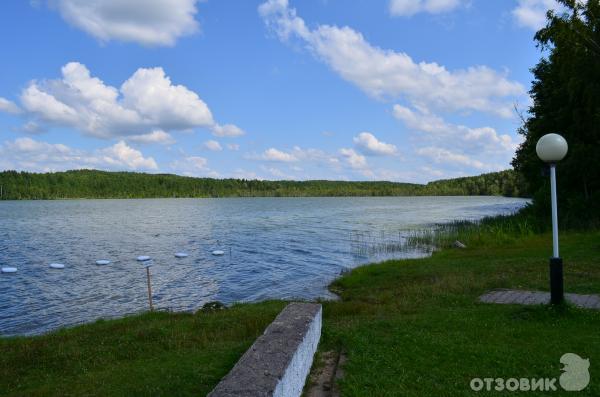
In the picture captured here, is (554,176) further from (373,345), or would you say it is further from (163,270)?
(163,270)

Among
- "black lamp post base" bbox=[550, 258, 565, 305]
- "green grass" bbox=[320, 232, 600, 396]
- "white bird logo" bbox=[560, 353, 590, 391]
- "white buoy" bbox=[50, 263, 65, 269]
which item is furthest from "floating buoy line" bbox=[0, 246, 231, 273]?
"white bird logo" bbox=[560, 353, 590, 391]

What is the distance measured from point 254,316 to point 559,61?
20.5m

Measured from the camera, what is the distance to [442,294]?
40.4 feet

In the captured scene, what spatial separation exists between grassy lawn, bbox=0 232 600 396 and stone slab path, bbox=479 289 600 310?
57cm

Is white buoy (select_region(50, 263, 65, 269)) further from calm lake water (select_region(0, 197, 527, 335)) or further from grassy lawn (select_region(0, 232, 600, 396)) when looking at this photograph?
grassy lawn (select_region(0, 232, 600, 396))

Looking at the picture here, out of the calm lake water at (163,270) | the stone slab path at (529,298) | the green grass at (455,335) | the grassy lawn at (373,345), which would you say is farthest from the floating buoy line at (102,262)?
the stone slab path at (529,298)

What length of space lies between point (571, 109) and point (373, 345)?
3257cm

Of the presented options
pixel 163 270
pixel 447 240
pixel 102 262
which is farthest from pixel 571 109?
pixel 102 262

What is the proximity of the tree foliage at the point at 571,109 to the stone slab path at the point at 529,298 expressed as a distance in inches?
305

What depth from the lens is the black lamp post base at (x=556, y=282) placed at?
29.3 feet

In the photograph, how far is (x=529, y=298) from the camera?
10.8m

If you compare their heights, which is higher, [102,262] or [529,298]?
[529,298]

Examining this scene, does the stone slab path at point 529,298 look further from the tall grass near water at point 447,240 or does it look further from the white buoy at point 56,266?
the white buoy at point 56,266

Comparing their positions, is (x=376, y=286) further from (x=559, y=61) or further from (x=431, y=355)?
(x=559, y=61)
